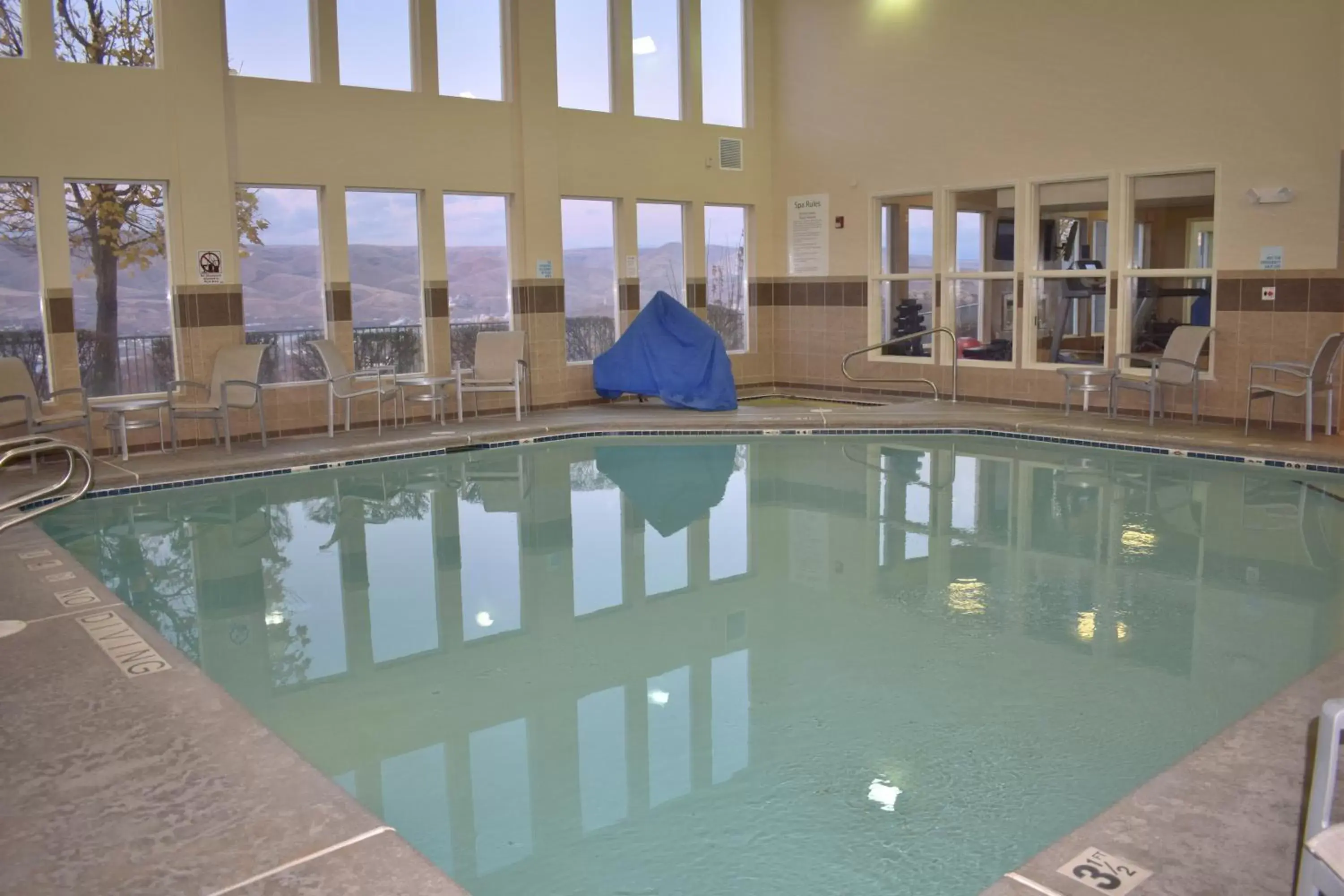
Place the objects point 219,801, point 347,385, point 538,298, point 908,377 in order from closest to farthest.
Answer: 1. point 219,801
2. point 347,385
3. point 538,298
4. point 908,377

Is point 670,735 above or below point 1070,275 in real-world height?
below

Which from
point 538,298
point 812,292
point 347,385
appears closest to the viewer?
point 347,385

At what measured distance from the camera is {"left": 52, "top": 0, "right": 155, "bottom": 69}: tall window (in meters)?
8.50

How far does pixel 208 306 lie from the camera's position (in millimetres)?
9109

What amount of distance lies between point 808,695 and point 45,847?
2331mm

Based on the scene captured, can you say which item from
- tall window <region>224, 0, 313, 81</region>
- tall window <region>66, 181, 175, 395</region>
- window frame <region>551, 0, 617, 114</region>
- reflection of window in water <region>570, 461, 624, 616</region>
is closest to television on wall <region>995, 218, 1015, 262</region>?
window frame <region>551, 0, 617, 114</region>

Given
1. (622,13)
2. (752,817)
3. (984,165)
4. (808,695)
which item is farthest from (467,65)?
(752,817)

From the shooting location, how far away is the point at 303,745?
3.65 m

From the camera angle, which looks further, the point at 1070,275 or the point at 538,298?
the point at 538,298

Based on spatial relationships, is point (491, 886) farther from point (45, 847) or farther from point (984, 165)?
point (984, 165)

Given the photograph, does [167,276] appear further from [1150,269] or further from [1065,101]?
[1150,269]

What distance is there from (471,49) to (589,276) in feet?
7.95

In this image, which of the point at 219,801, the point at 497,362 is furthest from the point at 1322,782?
the point at 497,362

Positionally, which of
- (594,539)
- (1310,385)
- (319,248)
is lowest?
(594,539)
